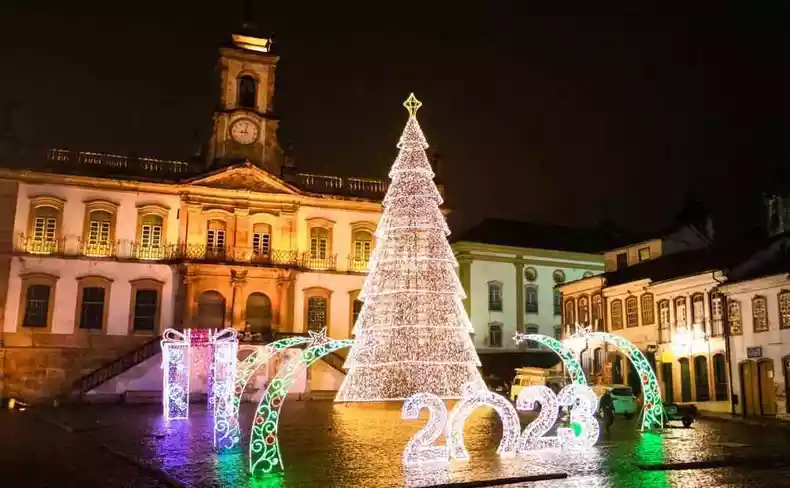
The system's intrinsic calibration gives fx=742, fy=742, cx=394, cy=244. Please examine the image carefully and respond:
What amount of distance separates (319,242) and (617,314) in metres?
17.1

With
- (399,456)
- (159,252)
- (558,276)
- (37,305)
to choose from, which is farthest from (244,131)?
(399,456)

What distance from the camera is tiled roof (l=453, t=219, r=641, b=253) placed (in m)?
55.3

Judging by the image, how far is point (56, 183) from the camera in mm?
39156

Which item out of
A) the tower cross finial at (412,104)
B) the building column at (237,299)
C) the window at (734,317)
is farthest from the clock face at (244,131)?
the window at (734,317)

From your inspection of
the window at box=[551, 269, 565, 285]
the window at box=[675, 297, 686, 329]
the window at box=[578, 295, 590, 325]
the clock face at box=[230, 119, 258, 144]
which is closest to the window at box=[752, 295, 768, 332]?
the window at box=[675, 297, 686, 329]

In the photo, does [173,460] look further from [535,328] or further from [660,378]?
[535,328]

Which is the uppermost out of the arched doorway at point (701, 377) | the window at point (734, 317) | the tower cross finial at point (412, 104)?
the tower cross finial at point (412, 104)

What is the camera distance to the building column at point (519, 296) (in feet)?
173

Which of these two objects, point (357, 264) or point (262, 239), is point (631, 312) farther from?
point (262, 239)

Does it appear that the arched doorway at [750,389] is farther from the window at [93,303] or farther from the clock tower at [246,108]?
the window at [93,303]

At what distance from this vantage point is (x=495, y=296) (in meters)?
52.7

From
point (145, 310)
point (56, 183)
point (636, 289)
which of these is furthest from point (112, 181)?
point (636, 289)

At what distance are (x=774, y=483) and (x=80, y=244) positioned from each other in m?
35.3

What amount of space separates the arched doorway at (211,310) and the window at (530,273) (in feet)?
76.9
